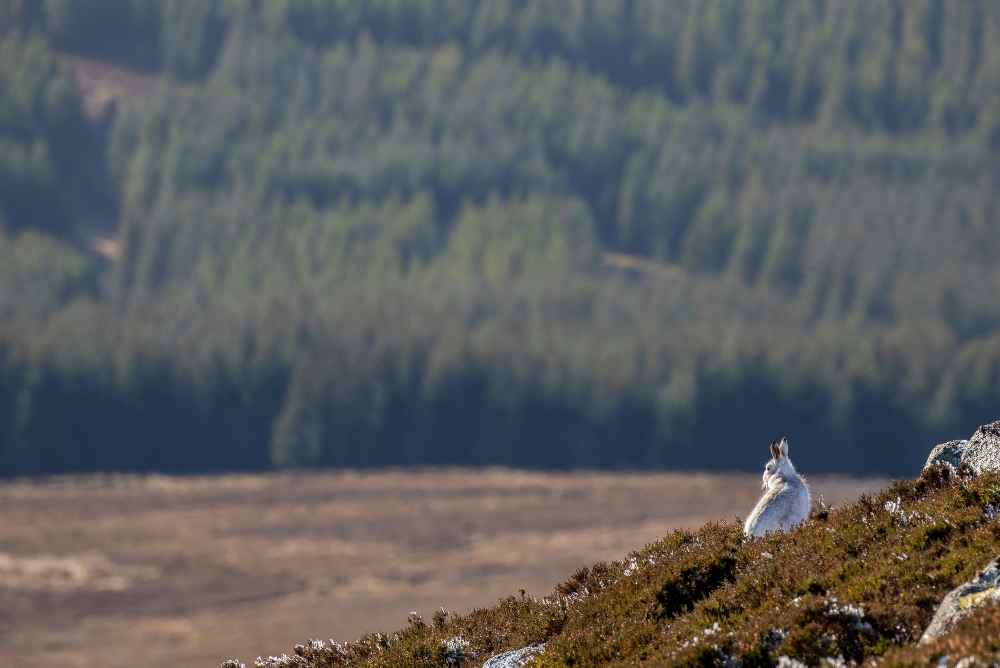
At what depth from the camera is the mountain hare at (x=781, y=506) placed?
13.7m

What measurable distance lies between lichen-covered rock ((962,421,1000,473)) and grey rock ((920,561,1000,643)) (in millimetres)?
2807

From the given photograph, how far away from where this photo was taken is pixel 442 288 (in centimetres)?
13025

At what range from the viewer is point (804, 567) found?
38.4 feet

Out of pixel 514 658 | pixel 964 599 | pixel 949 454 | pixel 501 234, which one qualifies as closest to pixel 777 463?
pixel 949 454

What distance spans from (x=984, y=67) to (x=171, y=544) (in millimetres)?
134795

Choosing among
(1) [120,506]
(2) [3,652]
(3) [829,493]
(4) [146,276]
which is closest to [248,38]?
(4) [146,276]

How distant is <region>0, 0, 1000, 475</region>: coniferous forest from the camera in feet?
357

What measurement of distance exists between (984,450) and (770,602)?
3.34 metres

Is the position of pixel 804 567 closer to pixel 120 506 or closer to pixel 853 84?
pixel 120 506

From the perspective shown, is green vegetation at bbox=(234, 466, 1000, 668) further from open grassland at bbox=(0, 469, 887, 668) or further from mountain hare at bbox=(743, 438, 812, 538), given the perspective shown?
open grassland at bbox=(0, 469, 887, 668)

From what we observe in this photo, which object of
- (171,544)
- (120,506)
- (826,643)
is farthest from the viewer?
(120,506)

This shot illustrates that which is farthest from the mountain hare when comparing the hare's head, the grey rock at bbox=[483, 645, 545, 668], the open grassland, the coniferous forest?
the coniferous forest

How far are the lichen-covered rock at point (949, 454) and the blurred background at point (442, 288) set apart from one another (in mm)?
45456

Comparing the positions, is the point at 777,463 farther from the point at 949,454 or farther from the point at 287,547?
the point at 287,547
